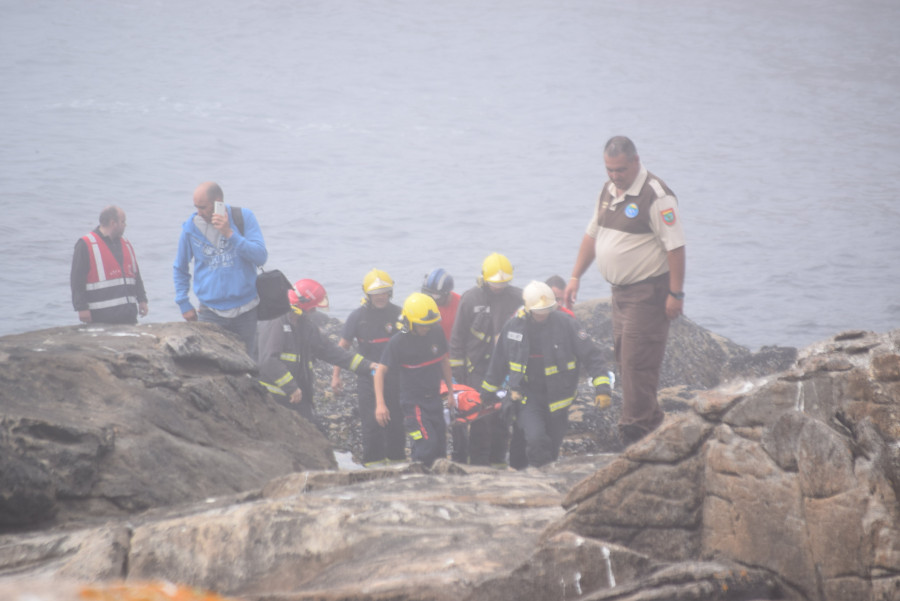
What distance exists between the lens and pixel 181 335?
6469 millimetres

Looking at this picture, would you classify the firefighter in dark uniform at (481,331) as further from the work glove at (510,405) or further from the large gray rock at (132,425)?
the large gray rock at (132,425)

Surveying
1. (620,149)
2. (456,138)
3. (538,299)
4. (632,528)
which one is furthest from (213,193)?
(456,138)

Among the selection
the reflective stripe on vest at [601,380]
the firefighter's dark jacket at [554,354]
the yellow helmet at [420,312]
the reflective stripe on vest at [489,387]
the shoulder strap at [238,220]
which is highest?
the shoulder strap at [238,220]

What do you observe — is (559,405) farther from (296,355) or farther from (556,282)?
(556,282)

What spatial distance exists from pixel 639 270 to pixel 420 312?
265cm

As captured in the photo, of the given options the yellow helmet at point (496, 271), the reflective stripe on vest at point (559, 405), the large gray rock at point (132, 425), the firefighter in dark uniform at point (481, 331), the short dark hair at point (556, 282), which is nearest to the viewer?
the large gray rock at point (132, 425)

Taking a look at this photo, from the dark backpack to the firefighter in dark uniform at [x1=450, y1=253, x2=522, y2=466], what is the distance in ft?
6.32

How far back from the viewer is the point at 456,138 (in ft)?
194

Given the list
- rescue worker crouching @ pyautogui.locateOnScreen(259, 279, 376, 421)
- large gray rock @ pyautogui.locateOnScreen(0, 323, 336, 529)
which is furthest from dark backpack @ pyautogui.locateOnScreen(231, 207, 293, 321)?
rescue worker crouching @ pyautogui.locateOnScreen(259, 279, 376, 421)

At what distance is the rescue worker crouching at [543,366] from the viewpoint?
7.31 m

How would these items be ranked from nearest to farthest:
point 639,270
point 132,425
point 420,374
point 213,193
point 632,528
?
point 632,528
point 132,425
point 639,270
point 213,193
point 420,374

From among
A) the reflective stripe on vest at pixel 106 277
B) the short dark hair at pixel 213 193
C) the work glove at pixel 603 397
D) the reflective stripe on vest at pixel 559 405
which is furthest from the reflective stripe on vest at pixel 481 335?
the reflective stripe on vest at pixel 106 277

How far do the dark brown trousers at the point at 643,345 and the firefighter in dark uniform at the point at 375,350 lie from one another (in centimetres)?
A: 323

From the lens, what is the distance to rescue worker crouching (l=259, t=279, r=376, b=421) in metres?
8.11
